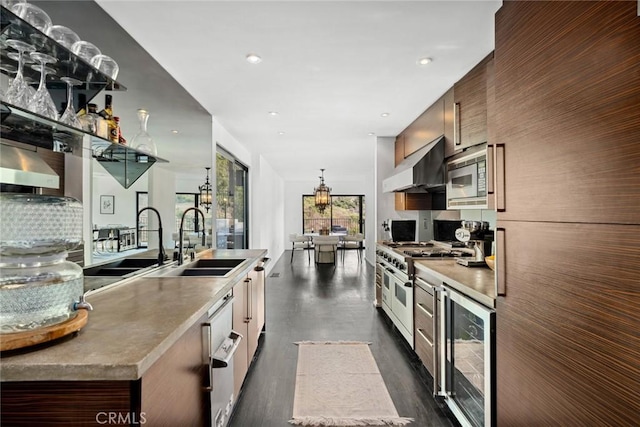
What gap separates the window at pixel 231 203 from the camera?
436 cm

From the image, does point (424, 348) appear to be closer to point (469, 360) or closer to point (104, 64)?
point (469, 360)

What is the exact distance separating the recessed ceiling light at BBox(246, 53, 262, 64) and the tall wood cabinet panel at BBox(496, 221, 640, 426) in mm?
2020

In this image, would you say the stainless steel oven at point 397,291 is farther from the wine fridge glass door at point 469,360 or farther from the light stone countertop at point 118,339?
the light stone countertop at point 118,339

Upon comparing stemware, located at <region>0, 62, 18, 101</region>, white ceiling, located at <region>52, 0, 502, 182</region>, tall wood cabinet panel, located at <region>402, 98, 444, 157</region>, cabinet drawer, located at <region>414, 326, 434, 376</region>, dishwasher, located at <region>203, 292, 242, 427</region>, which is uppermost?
white ceiling, located at <region>52, 0, 502, 182</region>

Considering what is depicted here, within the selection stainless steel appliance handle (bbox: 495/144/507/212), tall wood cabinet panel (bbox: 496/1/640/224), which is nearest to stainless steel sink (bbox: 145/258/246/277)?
stainless steel appliance handle (bbox: 495/144/507/212)

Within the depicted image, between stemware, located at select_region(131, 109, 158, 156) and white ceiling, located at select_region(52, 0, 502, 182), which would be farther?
stemware, located at select_region(131, 109, 158, 156)

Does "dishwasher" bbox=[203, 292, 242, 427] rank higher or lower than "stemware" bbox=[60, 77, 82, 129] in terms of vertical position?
lower

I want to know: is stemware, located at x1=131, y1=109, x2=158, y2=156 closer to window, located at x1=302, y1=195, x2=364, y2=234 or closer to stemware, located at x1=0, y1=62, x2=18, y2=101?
stemware, located at x1=0, y1=62, x2=18, y2=101

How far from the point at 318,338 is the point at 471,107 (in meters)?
2.65

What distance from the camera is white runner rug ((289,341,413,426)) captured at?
2096mm

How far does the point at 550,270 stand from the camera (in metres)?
1.28

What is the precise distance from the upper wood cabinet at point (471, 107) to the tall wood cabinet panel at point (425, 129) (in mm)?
377

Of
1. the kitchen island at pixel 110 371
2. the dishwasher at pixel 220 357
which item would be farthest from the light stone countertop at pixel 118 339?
the dishwasher at pixel 220 357

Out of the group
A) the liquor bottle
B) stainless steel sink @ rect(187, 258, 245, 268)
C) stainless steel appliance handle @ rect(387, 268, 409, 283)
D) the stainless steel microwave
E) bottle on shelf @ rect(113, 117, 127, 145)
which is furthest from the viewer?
stainless steel appliance handle @ rect(387, 268, 409, 283)
